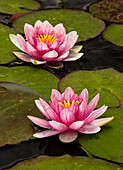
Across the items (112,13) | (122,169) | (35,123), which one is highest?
(112,13)

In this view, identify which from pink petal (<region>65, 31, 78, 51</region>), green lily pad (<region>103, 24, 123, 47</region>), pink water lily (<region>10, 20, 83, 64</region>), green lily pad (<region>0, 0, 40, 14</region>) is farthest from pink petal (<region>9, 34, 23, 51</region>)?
green lily pad (<region>103, 24, 123, 47</region>)

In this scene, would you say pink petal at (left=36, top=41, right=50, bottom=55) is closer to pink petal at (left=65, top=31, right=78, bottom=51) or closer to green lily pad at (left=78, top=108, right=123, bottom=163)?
pink petal at (left=65, top=31, right=78, bottom=51)

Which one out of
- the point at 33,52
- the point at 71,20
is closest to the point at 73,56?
the point at 33,52

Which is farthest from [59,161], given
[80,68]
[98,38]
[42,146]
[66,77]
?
[98,38]

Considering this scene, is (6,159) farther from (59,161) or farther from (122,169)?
(122,169)

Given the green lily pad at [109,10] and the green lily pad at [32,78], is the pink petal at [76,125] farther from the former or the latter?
the green lily pad at [109,10]

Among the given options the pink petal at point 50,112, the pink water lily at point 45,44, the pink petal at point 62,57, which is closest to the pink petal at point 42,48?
the pink water lily at point 45,44

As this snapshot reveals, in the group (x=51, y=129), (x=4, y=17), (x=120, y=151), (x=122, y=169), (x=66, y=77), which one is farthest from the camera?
(x=4, y=17)
